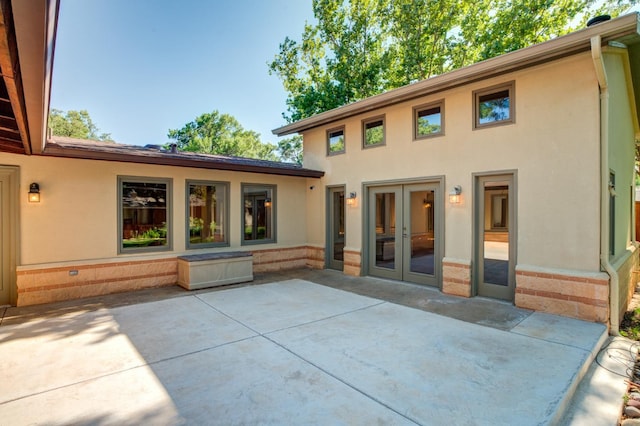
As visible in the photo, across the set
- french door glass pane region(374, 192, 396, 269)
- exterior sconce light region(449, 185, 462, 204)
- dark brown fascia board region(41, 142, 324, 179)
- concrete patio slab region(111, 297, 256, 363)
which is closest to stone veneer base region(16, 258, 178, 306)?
concrete patio slab region(111, 297, 256, 363)

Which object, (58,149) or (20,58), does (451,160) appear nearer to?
(20,58)

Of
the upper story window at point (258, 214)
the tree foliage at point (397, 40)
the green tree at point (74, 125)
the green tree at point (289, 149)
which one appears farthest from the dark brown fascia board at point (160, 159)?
the green tree at point (74, 125)

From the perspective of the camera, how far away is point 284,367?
136 inches

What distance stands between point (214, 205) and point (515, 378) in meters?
7.01

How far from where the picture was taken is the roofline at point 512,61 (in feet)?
A: 14.0

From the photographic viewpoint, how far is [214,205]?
8203 mm

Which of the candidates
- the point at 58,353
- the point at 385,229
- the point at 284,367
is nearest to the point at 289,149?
the point at 385,229

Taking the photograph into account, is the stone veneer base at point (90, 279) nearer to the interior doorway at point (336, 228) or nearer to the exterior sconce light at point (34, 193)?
the exterior sconce light at point (34, 193)

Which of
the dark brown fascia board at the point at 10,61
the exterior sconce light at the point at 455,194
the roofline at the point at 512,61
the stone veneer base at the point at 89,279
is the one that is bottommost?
the stone veneer base at the point at 89,279

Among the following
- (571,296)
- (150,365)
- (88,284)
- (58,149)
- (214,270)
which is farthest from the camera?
(214,270)

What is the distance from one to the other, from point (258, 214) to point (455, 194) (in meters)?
5.04

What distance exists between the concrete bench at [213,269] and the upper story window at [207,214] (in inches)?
21.2

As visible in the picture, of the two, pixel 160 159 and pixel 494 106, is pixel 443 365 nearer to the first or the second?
pixel 494 106

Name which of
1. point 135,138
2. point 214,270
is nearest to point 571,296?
point 214,270
